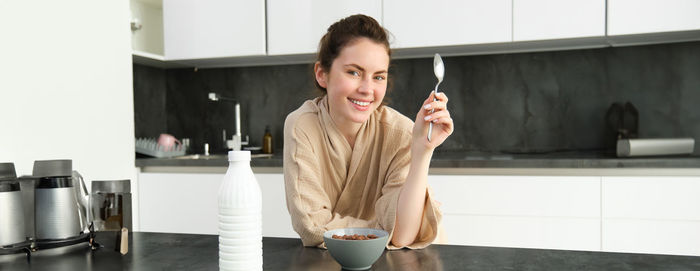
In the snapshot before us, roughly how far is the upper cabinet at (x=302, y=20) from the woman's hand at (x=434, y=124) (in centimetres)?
163

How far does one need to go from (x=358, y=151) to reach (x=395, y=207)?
0.31 m

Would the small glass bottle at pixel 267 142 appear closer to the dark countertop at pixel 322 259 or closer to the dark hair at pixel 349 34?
the dark hair at pixel 349 34

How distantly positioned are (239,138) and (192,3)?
82 centimetres

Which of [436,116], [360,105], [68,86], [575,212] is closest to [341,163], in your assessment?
[360,105]

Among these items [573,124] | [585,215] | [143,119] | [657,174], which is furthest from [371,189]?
[143,119]

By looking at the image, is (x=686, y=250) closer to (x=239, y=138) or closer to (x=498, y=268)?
(x=498, y=268)

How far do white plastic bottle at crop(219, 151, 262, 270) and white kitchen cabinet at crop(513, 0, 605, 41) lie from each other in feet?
6.83

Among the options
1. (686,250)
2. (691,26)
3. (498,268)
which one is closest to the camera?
(498,268)

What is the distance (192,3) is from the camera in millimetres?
2969

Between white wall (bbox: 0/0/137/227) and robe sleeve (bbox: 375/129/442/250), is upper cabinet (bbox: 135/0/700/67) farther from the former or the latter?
robe sleeve (bbox: 375/129/442/250)

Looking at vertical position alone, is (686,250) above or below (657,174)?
below

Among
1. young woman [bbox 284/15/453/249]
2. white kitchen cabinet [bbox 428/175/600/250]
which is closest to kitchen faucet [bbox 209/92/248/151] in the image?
white kitchen cabinet [bbox 428/175/600/250]

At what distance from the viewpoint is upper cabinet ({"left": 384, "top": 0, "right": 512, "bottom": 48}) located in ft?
8.51

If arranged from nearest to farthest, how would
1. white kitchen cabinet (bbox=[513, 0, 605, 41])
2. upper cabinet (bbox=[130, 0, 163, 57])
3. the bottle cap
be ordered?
1. the bottle cap
2. white kitchen cabinet (bbox=[513, 0, 605, 41])
3. upper cabinet (bbox=[130, 0, 163, 57])
